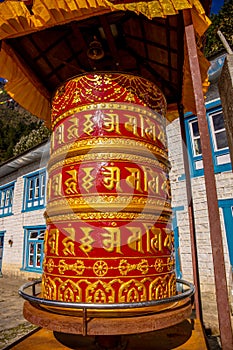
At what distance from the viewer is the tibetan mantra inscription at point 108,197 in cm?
254

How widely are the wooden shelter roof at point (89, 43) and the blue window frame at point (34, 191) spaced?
31.2 ft

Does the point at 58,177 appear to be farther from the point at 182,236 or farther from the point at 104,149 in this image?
the point at 182,236

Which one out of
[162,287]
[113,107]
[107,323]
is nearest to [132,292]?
[162,287]

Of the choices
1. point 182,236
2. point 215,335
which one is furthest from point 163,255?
point 182,236

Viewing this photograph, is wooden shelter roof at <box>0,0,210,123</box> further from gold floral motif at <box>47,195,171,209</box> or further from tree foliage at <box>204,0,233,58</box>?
tree foliage at <box>204,0,233,58</box>

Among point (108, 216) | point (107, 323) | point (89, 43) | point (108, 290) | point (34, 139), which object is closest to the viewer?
point (107, 323)

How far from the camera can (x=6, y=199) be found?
1636 centimetres

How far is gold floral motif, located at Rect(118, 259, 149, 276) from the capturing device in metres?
2.53

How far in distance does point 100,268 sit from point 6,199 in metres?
15.4

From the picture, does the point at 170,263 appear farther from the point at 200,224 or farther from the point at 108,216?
the point at 200,224

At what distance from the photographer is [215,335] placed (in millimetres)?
5199

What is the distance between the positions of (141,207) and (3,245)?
15195mm

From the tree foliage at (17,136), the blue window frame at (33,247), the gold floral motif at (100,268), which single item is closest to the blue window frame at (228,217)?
the gold floral motif at (100,268)

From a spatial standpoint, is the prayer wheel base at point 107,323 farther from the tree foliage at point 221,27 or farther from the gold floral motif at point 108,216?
the tree foliage at point 221,27
